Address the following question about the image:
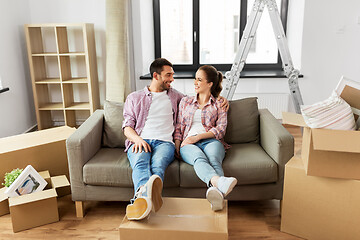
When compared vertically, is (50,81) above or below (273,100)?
above

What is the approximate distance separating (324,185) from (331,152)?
0.22 metres

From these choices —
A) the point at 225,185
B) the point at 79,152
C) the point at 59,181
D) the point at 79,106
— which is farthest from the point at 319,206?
the point at 79,106

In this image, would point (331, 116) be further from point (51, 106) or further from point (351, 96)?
point (51, 106)

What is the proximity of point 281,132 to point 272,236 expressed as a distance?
0.65 metres

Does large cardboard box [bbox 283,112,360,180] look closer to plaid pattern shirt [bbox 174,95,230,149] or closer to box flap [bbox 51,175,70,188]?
plaid pattern shirt [bbox 174,95,230,149]

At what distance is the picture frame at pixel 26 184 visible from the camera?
7.26ft

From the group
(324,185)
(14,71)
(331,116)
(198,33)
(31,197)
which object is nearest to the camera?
(331,116)

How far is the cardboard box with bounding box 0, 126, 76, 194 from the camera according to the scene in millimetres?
2455

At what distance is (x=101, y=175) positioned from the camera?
2234 millimetres

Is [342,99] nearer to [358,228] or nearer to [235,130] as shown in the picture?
[358,228]

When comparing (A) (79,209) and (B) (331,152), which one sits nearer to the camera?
(B) (331,152)

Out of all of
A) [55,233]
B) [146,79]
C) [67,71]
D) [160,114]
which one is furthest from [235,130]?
[67,71]

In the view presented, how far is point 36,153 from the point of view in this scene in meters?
2.53

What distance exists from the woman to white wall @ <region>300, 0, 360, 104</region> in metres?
2.08
